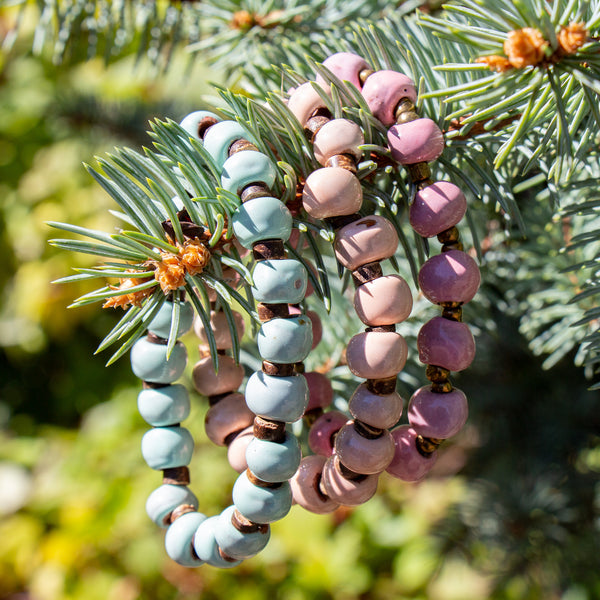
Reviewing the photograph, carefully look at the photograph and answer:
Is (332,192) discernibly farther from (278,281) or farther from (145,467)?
(145,467)

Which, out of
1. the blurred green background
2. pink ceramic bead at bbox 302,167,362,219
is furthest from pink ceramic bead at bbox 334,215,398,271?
the blurred green background

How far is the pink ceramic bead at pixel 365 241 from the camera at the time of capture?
23 centimetres

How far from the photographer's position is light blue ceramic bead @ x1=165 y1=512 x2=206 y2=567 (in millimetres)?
264

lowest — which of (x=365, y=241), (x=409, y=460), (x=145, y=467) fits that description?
(x=145, y=467)

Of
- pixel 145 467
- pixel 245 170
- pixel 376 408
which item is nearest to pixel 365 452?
pixel 376 408

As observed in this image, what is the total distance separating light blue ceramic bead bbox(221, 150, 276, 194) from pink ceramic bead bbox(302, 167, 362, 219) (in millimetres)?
18

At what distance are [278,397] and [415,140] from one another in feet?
0.40

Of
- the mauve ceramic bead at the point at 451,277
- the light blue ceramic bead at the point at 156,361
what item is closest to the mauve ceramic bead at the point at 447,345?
the mauve ceramic bead at the point at 451,277

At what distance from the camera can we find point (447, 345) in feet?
0.82

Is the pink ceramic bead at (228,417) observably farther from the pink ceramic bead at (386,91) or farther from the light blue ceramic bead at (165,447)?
the pink ceramic bead at (386,91)

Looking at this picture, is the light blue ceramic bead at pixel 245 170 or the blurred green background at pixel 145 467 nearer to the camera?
the light blue ceramic bead at pixel 245 170

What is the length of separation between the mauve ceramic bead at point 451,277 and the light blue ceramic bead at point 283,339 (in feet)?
0.20

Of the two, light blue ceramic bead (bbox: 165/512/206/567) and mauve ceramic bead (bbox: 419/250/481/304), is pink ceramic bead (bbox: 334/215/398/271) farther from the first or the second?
light blue ceramic bead (bbox: 165/512/206/567)

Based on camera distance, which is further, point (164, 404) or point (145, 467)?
point (145, 467)
